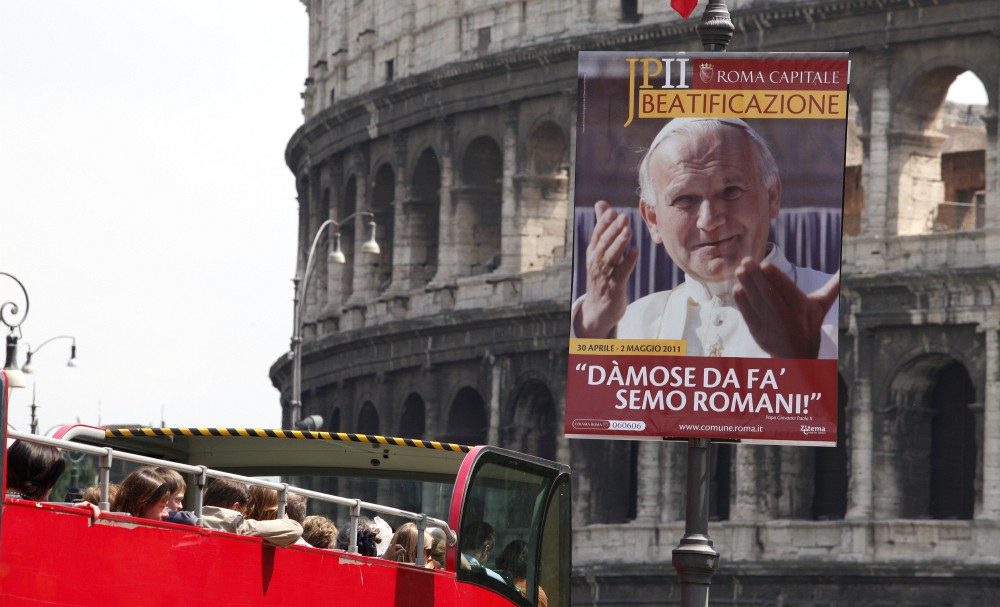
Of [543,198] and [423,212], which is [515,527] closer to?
[543,198]

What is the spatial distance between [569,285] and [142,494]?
38.5 m

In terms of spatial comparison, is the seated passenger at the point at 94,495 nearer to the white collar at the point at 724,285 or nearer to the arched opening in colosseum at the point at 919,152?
the white collar at the point at 724,285

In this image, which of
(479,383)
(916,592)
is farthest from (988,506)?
(479,383)

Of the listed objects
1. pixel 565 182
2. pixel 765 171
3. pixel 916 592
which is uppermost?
pixel 565 182

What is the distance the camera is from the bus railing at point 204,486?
10.9 meters

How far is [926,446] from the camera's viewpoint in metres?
46.0

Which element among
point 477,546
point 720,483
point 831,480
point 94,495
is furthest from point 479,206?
point 94,495

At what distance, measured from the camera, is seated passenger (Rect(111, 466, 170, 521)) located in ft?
37.7

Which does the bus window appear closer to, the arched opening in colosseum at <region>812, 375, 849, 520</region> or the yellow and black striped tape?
the yellow and black striped tape

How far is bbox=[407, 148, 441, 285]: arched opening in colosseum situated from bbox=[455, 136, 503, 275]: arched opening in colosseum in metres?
1.41

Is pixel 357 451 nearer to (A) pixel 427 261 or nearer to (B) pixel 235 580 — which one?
(B) pixel 235 580

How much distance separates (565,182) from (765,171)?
34.5 metres

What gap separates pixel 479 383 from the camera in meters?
52.6

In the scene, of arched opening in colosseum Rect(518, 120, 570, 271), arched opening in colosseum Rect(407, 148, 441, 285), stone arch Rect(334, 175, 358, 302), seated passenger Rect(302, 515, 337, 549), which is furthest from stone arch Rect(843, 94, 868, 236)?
seated passenger Rect(302, 515, 337, 549)
